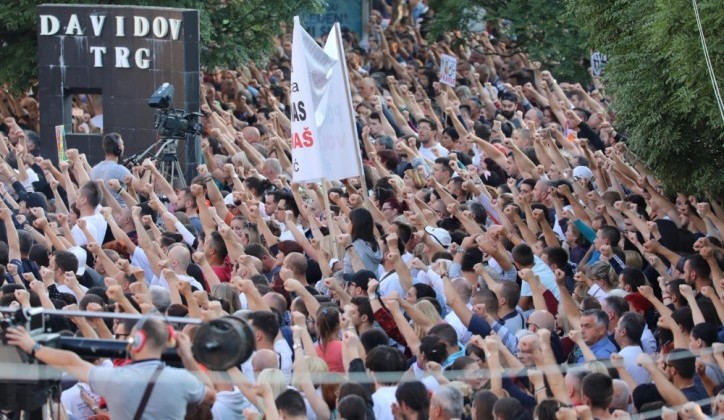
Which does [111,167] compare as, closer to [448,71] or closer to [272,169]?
Result: [272,169]

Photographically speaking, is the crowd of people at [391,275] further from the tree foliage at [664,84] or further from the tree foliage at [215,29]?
the tree foliage at [215,29]

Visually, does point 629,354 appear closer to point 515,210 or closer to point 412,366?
point 412,366

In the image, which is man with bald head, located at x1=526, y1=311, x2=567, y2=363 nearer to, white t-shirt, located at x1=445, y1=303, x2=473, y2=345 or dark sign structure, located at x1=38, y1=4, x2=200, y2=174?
white t-shirt, located at x1=445, y1=303, x2=473, y2=345

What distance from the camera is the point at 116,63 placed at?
59.2ft

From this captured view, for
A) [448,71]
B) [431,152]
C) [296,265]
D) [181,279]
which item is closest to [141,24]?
[431,152]

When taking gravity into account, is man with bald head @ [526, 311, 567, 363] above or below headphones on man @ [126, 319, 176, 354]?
below

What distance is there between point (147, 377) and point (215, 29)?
47.5 feet

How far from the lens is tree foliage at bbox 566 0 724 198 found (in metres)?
10.6

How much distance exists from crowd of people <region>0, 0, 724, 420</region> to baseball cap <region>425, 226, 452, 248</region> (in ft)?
0.39

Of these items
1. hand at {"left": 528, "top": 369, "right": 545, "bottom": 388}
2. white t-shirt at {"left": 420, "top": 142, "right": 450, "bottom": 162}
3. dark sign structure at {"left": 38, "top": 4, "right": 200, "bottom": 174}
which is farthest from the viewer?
dark sign structure at {"left": 38, "top": 4, "right": 200, "bottom": 174}

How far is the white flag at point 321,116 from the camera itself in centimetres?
1362

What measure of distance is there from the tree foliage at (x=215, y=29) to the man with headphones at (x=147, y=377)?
1295 centimetres

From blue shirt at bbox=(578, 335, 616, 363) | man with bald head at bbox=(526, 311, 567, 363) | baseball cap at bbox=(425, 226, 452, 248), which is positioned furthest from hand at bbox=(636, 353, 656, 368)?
baseball cap at bbox=(425, 226, 452, 248)

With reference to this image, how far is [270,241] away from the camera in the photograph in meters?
13.4
